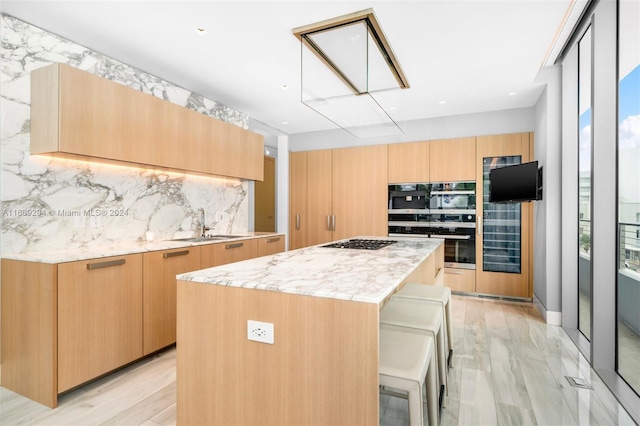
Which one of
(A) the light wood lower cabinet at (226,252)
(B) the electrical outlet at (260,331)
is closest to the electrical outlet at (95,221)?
(A) the light wood lower cabinet at (226,252)

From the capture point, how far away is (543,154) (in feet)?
12.6

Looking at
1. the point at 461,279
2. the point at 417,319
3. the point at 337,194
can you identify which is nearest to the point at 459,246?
the point at 461,279

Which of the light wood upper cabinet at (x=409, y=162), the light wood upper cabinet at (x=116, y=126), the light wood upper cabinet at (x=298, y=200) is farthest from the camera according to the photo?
the light wood upper cabinet at (x=298, y=200)

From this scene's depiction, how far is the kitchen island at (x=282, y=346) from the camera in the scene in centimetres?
117

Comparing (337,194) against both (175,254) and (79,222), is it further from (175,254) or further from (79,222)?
(79,222)

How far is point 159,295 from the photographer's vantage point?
2721mm

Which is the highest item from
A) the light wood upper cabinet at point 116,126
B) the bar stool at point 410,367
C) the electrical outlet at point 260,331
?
Result: the light wood upper cabinet at point 116,126

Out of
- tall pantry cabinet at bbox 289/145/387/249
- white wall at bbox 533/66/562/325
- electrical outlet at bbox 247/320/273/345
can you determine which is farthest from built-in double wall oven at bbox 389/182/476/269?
electrical outlet at bbox 247/320/273/345

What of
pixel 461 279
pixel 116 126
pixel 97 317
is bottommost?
pixel 461 279

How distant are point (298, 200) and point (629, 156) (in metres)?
4.45

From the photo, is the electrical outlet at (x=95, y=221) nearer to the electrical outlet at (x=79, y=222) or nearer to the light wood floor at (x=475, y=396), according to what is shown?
the electrical outlet at (x=79, y=222)

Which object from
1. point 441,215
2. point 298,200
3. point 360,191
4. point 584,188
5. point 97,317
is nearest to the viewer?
point 97,317

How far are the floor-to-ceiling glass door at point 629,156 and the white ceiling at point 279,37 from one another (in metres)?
0.41

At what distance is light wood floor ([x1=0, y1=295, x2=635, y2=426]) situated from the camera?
75.7 inches
